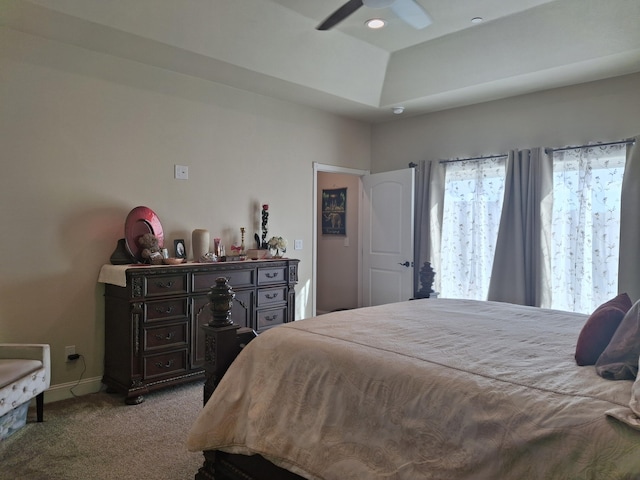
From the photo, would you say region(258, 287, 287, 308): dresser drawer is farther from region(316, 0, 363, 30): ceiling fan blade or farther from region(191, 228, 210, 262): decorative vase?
region(316, 0, 363, 30): ceiling fan blade

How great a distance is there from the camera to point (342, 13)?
298 cm

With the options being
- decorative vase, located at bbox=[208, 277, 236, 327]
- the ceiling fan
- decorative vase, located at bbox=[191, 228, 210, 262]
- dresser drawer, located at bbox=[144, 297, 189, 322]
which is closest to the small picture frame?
decorative vase, located at bbox=[191, 228, 210, 262]

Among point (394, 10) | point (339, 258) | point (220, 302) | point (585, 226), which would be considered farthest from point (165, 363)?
point (585, 226)

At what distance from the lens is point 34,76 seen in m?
3.31

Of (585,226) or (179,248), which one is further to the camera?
(585,226)

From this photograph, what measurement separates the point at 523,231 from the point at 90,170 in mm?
3921

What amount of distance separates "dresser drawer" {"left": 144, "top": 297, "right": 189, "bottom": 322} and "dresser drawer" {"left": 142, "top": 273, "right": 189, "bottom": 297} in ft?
0.21

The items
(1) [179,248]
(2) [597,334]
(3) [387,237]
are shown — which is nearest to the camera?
(2) [597,334]

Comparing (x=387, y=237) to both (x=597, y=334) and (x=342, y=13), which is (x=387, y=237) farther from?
(x=597, y=334)

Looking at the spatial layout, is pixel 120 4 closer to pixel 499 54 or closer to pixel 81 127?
pixel 81 127

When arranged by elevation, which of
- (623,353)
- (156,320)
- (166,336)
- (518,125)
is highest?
(518,125)

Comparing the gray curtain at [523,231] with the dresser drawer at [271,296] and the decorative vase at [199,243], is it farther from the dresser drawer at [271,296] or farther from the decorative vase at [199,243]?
the decorative vase at [199,243]

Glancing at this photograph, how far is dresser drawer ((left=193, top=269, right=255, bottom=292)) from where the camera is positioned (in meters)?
3.70

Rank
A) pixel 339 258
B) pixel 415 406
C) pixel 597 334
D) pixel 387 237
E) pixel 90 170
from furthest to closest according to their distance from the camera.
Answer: pixel 339 258 → pixel 387 237 → pixel 90 170 → pixel 597 334 → pixel 415 406
